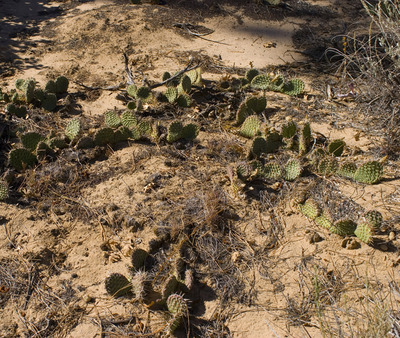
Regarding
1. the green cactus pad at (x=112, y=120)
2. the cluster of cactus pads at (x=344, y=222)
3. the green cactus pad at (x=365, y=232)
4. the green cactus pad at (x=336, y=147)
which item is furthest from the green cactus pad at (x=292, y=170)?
the green cactus pad at (x=112, y=120)

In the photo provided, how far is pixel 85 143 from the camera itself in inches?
155

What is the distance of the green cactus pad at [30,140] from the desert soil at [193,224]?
0.23m

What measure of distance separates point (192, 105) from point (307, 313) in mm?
2649

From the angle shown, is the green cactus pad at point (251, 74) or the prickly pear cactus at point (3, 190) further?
the green cactus pad at point (251, 74)

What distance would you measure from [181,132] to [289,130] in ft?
3.32

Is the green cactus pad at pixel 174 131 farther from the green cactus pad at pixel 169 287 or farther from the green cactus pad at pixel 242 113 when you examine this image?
the green cactus pad at pixel 169 287

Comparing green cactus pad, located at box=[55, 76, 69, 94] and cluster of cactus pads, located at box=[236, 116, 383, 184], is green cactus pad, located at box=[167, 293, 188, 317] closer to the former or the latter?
cluster of cactus pads, located at box=[236, 116, 383, 184]

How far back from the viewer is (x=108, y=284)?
269cm

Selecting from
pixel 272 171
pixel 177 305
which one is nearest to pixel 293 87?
pixel 272 171

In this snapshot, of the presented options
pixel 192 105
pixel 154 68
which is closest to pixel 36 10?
pixel 154 68

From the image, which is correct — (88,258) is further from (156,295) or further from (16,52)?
(16,52)

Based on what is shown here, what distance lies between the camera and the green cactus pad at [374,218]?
2959 millimetres

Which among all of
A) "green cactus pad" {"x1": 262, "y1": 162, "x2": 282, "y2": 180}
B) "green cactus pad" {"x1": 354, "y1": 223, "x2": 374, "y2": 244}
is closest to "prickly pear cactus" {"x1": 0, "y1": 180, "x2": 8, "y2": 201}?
"green cactus pad" {"x1": 262, "y1": 162, "x2": 282, "y2": 180}

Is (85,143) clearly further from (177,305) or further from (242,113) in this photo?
(177,305)
